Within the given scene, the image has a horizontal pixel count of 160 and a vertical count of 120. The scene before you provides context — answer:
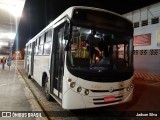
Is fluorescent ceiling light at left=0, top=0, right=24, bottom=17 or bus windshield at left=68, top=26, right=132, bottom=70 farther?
fluorescent ceiling light at left=0, top=0, right=24, bottom=17

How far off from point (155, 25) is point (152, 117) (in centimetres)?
1440

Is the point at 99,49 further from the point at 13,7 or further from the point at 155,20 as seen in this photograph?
the point at 155,20

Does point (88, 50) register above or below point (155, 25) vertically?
below

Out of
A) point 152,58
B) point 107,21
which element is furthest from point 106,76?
point 152,58

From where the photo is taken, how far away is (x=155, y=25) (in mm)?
19656

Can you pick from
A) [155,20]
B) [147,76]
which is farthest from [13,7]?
[155,20]

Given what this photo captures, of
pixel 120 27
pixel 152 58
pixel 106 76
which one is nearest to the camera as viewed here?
pixel 106 76

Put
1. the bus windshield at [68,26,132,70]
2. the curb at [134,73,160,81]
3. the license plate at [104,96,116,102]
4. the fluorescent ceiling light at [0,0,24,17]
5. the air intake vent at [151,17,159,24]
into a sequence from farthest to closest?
the air intake vent at [151,17,159,24], the curb at [134,73,160,81], the fluorescent ceiling light at [0,0,24,17], the license plate at [104,96,116,102], the bus windshield at [68,26,132,70]

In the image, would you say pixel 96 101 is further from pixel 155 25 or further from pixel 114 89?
pixel 155 25

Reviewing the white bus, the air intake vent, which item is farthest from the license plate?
the air intake vent

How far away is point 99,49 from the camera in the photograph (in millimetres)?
6430

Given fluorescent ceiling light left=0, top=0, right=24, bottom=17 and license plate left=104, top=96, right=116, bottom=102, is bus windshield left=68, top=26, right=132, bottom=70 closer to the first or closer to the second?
license plate left=104, top=96, right=116, bottom=102

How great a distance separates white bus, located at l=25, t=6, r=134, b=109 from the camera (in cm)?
589

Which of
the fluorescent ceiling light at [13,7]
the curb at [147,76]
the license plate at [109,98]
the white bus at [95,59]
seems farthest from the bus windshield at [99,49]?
the curb at [147,76]
